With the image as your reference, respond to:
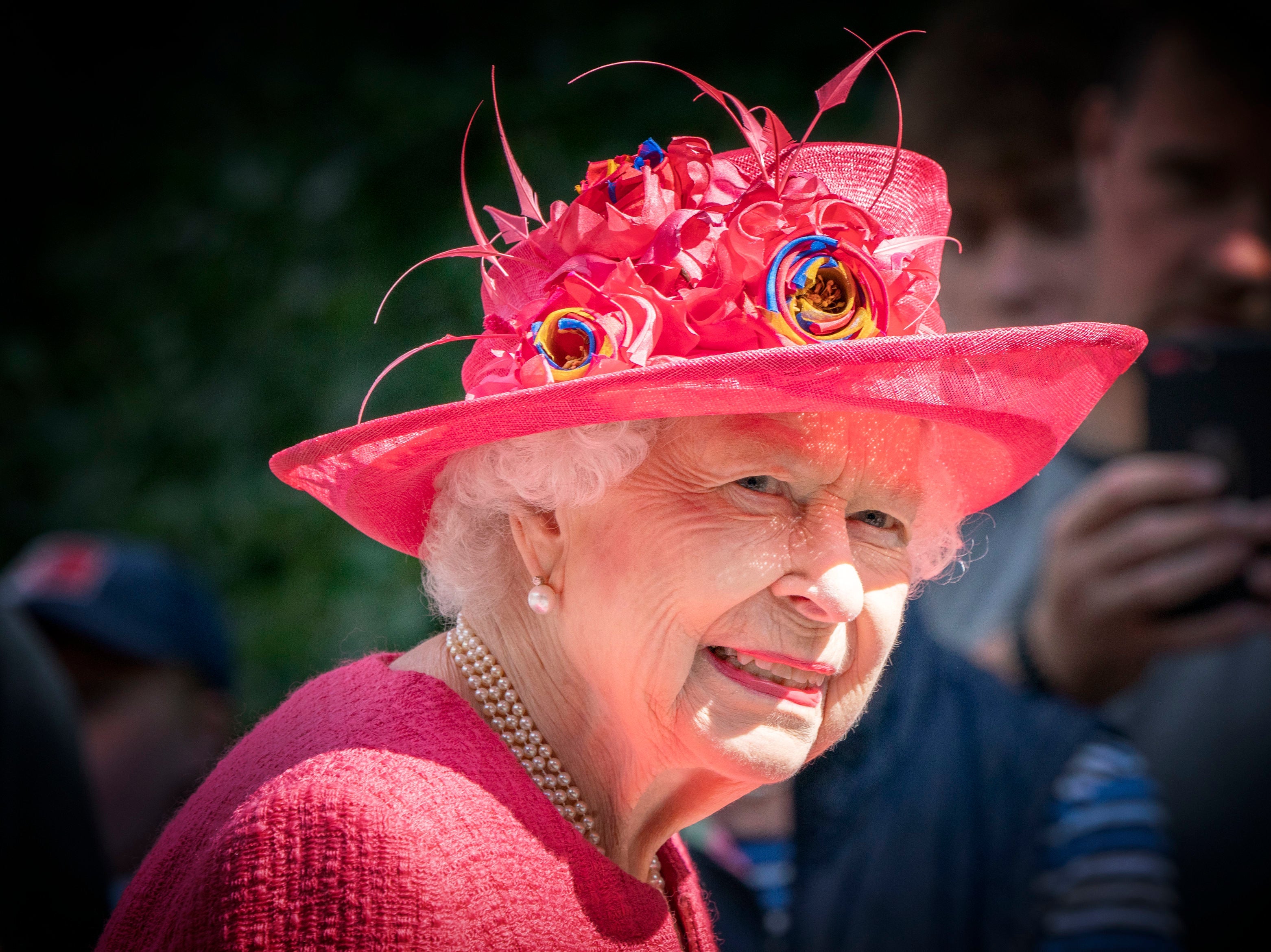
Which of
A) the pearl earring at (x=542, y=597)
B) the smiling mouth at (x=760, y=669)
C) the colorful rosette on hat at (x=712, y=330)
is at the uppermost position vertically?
the colorful rosette on hat at (x=712, y=330)

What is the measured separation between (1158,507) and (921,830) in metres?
1.30

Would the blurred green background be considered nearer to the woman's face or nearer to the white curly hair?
the white curly hair

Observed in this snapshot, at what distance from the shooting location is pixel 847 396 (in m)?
1.33

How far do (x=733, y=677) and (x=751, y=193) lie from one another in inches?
25.1

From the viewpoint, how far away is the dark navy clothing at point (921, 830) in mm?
2971

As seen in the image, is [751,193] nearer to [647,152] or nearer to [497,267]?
[647,152]

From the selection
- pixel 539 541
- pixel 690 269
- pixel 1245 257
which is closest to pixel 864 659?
pixel 539 541

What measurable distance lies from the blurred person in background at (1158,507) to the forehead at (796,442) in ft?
6.42

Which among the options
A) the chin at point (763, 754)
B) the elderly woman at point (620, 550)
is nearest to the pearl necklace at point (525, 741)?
the elderly woman at point (620, 550)

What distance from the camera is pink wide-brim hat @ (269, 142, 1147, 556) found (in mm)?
1288

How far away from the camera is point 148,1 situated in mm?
4926

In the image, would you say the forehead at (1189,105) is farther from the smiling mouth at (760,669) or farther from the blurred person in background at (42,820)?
the blurred person in background at (42,820)

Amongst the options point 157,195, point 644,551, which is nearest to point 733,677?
point 644,551

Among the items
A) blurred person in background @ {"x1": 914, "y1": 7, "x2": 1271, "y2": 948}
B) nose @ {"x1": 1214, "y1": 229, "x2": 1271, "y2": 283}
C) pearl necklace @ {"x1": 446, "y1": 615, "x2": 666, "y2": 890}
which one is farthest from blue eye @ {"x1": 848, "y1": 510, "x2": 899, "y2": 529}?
nose @ {"x1": 1214, "y1": 229, "x2": 1271, "y2": 283}
